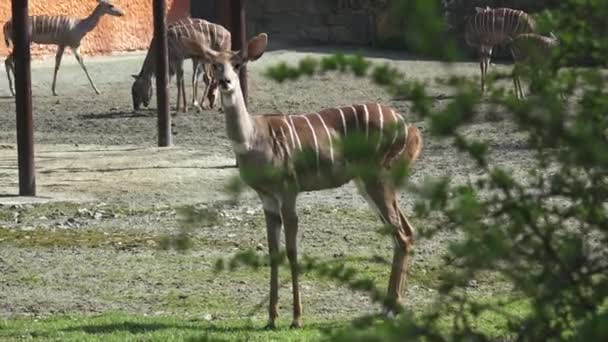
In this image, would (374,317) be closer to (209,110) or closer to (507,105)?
(507,105)

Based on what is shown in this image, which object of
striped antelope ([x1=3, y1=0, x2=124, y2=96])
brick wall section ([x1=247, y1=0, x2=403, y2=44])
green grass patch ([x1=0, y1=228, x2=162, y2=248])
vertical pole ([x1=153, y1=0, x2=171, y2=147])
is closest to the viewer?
green grass patch ([x1=0, y1=228, x2=162, y2=248])

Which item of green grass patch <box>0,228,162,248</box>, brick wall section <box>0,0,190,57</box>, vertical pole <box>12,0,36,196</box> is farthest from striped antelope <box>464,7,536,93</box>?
green grass patch <box>0,228,162,248</box>

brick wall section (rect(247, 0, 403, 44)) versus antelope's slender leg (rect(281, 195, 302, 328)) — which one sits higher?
antelope's slender leg (rect(281, 195, 302, 328))

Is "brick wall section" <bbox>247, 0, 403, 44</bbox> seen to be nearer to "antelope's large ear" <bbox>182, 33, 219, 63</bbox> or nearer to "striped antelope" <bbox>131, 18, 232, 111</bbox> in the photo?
"striped antelope" <bbox>131, 18, 232, 111</bbox>

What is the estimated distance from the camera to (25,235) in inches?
387

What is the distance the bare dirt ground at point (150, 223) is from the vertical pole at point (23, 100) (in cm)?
17

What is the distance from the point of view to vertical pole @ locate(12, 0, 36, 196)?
441 inches

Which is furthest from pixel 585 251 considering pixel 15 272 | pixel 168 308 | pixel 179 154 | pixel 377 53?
pixel 377 53

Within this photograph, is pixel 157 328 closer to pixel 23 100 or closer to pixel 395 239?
pixel 395 239

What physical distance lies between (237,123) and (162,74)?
6484 millimetres

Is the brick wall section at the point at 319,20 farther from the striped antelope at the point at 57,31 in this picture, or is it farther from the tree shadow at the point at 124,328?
the tree shadow at the point at 124,328

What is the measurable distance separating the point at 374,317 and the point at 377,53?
Answer: 20376 mm

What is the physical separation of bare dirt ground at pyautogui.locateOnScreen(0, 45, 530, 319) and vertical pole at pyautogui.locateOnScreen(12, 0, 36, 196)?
0.54 ft

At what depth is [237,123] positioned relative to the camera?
7.39m
